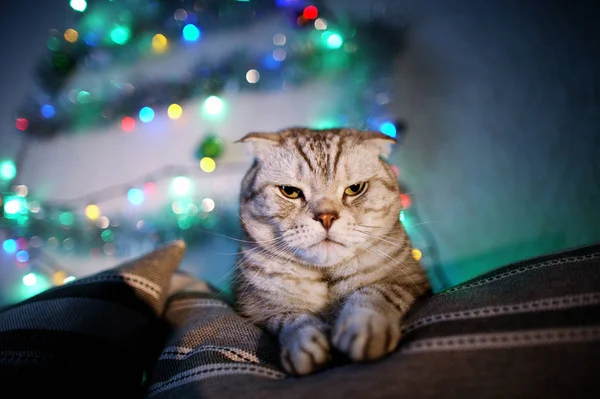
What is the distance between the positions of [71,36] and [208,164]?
0.89m

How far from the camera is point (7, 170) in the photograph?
6.08 feet

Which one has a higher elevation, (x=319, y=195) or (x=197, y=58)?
(x=197, y=58)

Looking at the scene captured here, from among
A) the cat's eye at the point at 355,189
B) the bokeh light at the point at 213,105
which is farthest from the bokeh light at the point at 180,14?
the cat's eye at the point at 355,189

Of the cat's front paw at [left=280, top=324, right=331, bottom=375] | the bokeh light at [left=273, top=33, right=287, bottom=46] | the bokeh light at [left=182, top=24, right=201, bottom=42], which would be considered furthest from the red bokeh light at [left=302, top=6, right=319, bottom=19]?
the cat's front paw at [left=280, top=324, right=331, bottom=375]

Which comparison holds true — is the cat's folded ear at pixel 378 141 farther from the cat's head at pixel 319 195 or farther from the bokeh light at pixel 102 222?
the bokeh light at pixel 102 222

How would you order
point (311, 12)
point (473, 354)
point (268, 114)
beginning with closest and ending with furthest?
1. point (473, 354)
2. point (311, 12)
3. point (268, 114)

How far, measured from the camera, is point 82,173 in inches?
79.0

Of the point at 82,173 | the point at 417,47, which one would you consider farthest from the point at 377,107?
the point at 82,173

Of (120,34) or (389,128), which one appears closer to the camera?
(389,128)

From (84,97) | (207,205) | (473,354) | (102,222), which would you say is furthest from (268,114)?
(473,354)

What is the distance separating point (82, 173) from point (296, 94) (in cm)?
127

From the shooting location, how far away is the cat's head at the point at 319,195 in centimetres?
83

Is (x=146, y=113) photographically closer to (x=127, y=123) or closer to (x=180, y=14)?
(x=127, y=123)

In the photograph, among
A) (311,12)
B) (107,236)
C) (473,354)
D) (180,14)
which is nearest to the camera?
(473,354)
